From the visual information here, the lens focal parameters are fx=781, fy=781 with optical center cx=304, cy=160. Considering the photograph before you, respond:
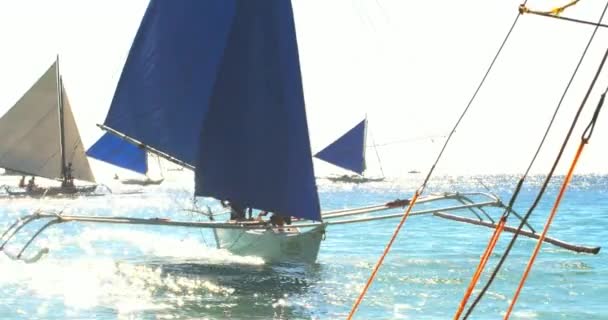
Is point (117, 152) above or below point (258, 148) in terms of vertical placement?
above

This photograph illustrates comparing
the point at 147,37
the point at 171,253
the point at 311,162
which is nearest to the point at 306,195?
the point at 311,162

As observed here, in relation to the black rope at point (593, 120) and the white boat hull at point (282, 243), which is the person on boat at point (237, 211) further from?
the black rope at point (593, 120)

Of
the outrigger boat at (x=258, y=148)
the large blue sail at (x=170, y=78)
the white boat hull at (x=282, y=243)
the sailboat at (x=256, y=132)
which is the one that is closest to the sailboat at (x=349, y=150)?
the large blue sail at (x=170, y=78)

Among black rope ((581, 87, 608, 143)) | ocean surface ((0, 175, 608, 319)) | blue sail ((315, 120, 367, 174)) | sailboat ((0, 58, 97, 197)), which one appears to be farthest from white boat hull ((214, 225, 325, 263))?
blue sail ((315, 120, 367, 174))

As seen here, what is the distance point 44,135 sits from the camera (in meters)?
78.3

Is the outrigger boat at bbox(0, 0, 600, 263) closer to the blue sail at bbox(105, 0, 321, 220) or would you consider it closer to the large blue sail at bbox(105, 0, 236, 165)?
the blue sail at bbox(105, 0, 321, 220)

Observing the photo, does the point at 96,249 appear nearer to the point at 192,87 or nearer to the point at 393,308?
the point at 192,87

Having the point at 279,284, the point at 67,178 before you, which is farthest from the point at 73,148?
the point at 279,284

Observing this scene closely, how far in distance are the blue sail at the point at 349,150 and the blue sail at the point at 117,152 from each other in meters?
38.6

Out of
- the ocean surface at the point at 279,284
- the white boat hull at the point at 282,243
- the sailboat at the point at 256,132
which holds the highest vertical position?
the sailboat at the point at 256,132

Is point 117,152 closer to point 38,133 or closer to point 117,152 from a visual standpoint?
point 117,152

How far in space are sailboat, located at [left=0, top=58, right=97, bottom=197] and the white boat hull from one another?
5549cm

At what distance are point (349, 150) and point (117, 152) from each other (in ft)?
142

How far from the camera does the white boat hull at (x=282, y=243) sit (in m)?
23.3
